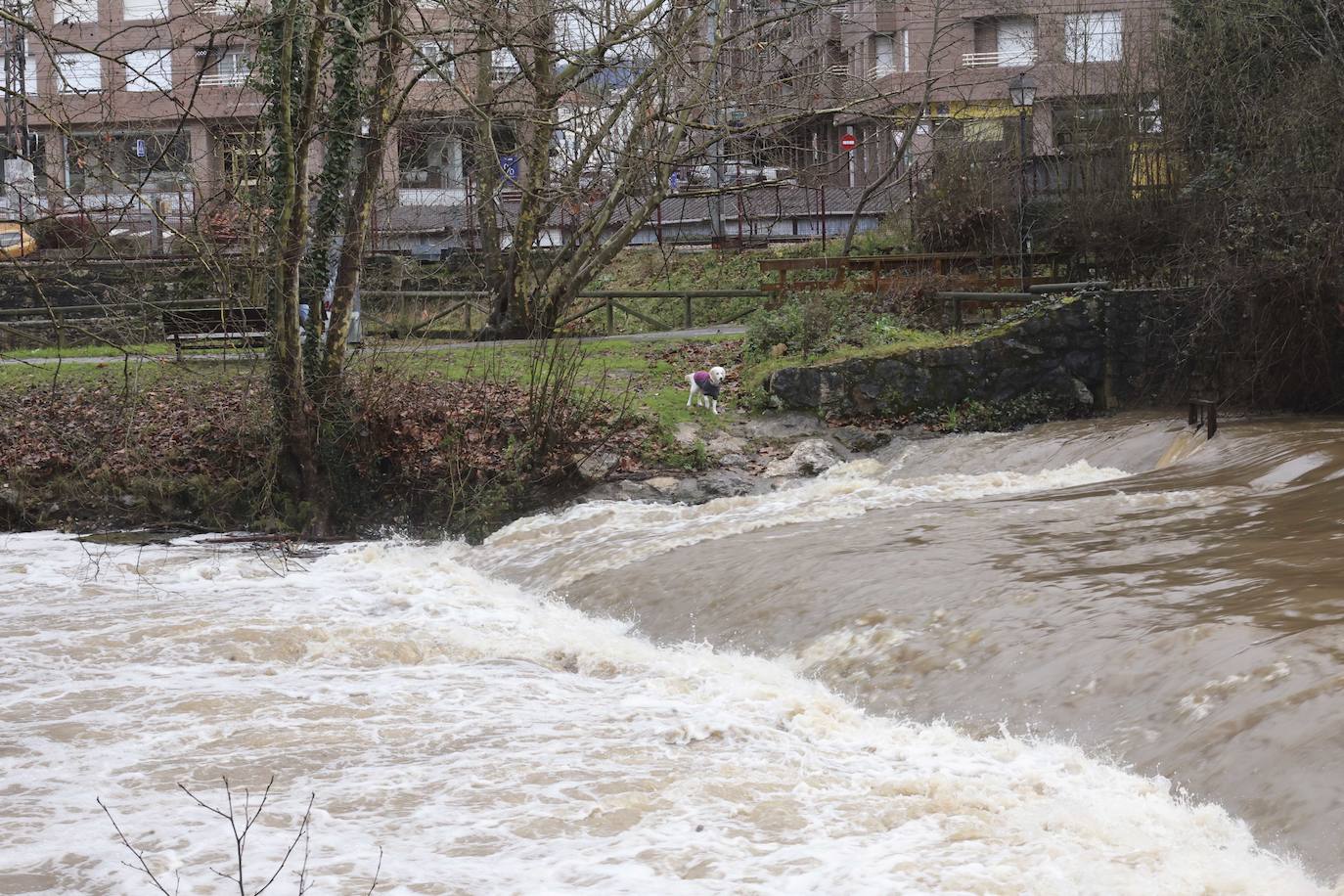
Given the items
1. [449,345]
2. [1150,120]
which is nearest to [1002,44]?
[1150,120]

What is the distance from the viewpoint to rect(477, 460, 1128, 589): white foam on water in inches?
483

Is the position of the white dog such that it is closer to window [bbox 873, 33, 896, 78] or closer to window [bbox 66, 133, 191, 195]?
window [bbox 66, 133, 191, 195]

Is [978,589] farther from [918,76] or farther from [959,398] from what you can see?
[918,76]

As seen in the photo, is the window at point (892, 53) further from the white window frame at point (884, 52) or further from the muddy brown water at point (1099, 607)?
the muddy brown water at point (1099, 607)

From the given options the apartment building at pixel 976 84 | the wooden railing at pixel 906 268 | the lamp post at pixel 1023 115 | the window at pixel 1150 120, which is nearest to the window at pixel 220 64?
the apartment building at pixel 976 84

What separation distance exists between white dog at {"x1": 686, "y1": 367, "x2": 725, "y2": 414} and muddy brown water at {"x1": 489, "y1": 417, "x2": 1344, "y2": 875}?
117 inches

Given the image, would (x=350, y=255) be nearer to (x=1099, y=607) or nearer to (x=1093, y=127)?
(x=1099, y=607)

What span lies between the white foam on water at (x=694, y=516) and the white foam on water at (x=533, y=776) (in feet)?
6.65

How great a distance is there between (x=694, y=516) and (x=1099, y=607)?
631 cm

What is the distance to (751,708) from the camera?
7586 millimetres

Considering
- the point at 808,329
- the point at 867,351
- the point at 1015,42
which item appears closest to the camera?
the point at 867,351

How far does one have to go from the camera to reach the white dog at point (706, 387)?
16234 mm

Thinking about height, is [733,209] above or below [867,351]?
above

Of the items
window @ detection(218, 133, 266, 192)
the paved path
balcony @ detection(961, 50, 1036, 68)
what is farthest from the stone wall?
balcony @ detection(961, 50, 1036, 68)
